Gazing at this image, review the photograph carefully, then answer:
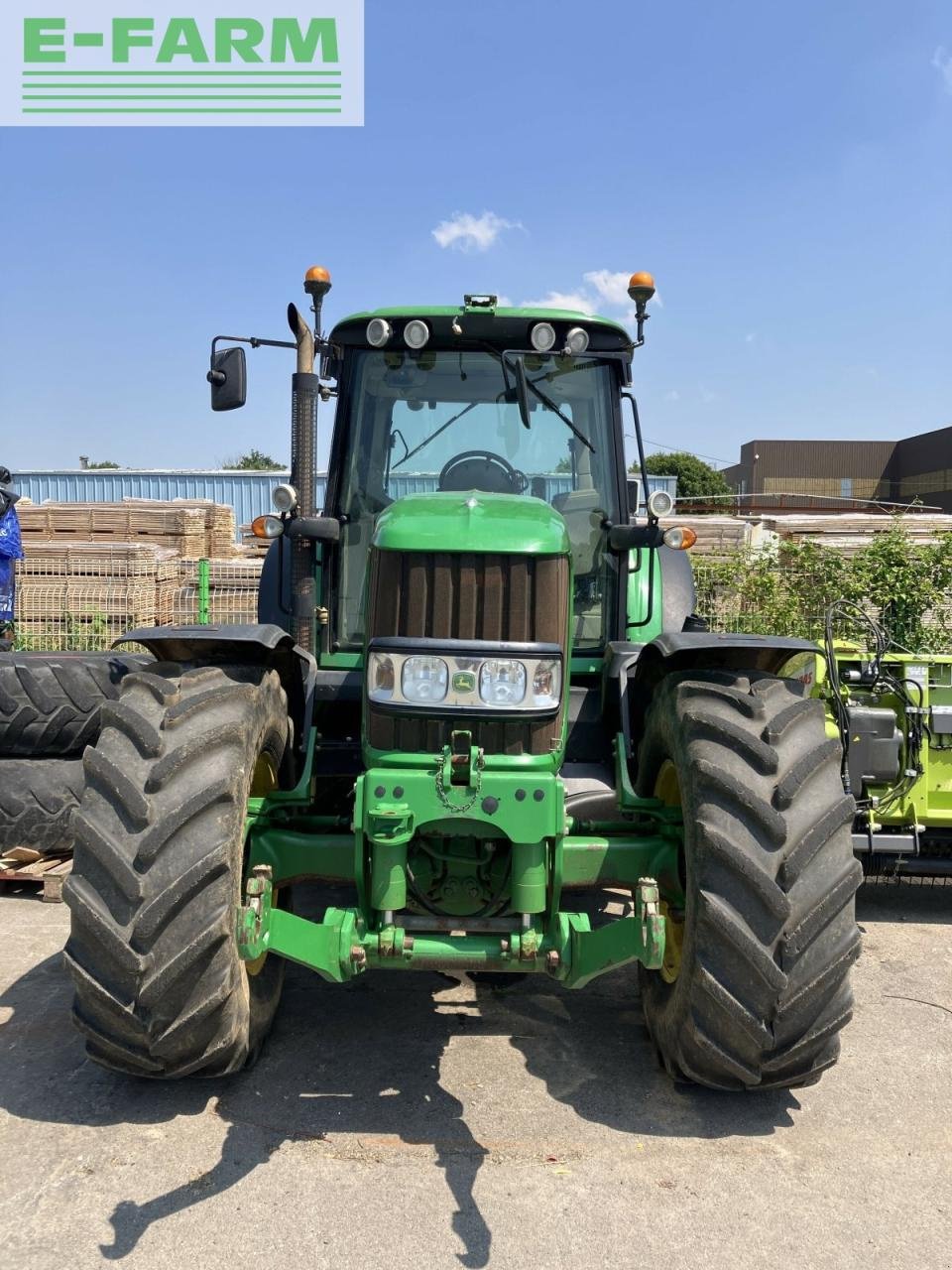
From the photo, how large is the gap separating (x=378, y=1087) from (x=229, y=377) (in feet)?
9.22

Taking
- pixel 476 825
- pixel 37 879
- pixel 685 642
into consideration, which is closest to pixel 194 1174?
pixel 476 825

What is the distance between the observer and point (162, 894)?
9.39 ft

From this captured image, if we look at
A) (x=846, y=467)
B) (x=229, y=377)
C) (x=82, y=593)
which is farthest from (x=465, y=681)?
(x=846, y=467)

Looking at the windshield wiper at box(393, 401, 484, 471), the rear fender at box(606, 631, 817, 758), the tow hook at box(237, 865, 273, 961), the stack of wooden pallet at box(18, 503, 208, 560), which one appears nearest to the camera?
the tow hook at box(237, 865, 273, 961)

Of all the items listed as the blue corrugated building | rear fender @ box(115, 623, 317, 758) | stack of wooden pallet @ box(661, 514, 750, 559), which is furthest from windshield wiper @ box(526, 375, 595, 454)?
the blue corrugated building

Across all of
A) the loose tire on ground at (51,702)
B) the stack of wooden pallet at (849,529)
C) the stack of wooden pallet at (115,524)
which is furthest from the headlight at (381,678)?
the stack of wooden pallet at (115,524)

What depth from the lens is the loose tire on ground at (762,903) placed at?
9.60ft

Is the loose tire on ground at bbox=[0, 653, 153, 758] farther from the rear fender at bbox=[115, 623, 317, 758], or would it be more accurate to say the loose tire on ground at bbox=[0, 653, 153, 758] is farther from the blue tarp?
the blue tarp

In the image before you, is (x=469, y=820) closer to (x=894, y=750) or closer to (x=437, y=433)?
(x=437, y=433)

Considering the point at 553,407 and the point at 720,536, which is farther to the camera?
the point at 720,536

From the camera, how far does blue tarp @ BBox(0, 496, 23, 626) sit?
25.9 feet

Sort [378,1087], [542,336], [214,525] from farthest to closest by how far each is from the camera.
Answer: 1. [214,525]
2. [542,336]
3. [378,1087]

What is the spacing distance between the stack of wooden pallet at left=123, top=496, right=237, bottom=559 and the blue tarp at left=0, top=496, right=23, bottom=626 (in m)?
8.66

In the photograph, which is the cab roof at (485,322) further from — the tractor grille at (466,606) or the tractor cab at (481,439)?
the tractor grille at (466,606)
